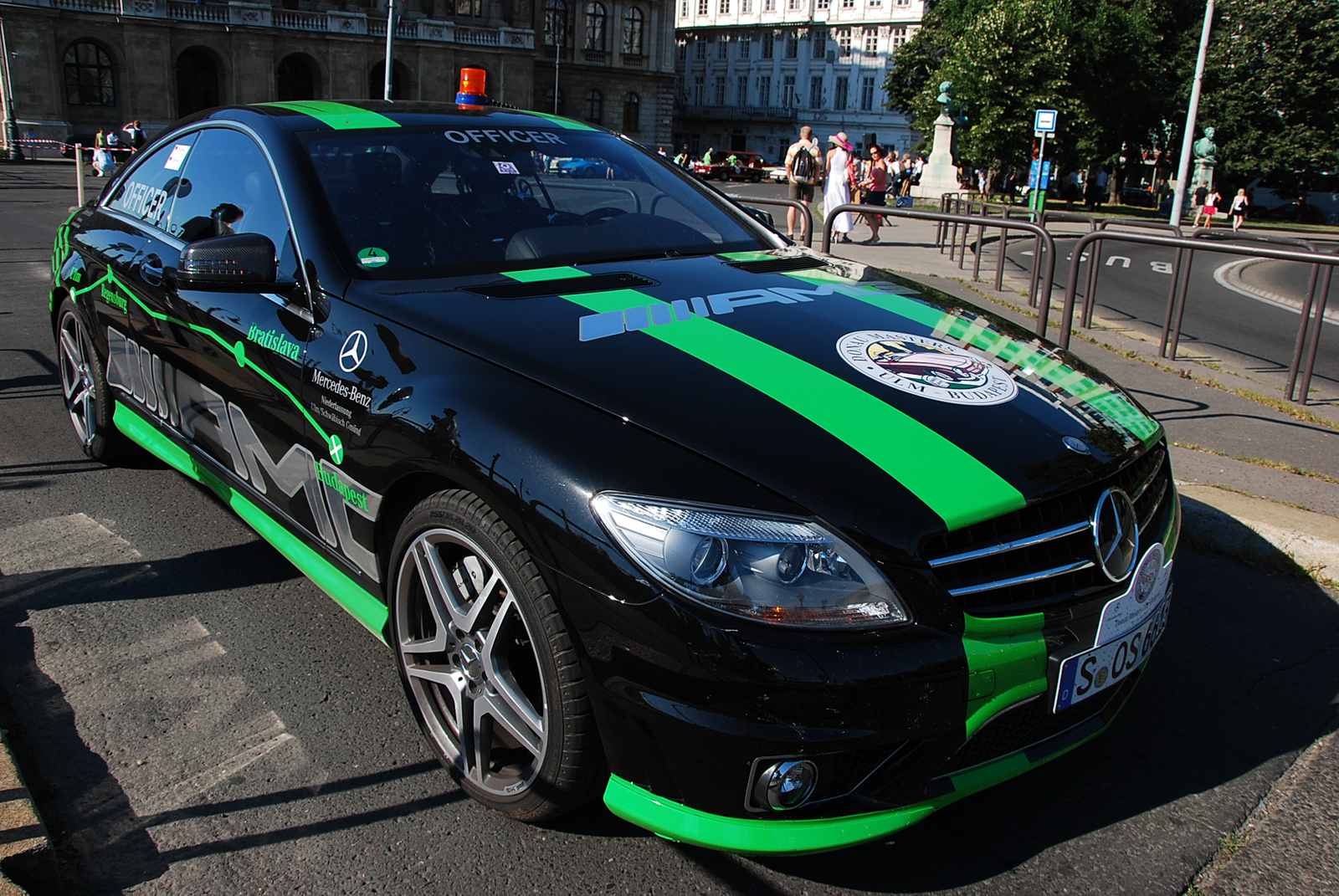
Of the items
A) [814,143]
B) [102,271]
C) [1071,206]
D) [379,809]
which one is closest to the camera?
[379,809]

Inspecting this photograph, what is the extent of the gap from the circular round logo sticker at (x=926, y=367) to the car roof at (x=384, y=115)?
5.72 feet

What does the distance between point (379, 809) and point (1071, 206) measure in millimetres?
50401

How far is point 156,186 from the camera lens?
13.6ft

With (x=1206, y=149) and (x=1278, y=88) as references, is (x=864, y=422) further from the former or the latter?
(x=1278, y=88)

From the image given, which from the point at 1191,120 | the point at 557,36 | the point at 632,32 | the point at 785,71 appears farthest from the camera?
the point at 785,71

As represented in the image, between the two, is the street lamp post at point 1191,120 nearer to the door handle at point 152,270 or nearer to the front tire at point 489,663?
the door handle at point 152,270

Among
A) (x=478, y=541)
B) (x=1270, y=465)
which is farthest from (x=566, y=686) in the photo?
(x=1270, y=465)

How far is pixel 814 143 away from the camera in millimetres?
16906

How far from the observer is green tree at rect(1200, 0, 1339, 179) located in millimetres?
48188

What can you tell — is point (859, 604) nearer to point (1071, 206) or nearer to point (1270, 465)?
point (1270, 465)

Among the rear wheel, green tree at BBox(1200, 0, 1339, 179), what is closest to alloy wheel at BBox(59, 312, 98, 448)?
the rear wheel

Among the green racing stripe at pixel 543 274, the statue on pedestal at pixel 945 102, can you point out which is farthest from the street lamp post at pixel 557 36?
the green racing stripe at pixel 543 274

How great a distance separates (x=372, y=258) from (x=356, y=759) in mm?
1378

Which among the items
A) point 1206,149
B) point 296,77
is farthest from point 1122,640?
point 296,77
